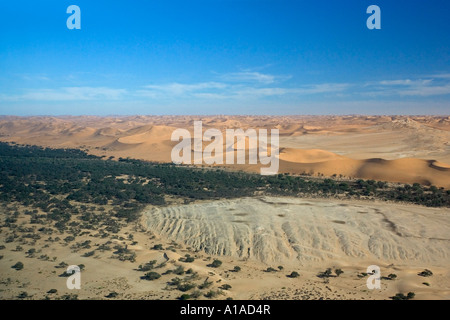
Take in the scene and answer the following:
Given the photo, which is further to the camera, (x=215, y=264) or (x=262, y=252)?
(x=262, y=252)

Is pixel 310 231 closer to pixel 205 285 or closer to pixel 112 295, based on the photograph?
pixel 205 285

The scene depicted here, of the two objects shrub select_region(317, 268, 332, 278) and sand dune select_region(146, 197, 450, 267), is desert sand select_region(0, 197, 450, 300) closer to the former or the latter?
sand dune select_region(146, 197, 450, 267)

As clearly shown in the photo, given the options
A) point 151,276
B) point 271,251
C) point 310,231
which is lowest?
point 271,251

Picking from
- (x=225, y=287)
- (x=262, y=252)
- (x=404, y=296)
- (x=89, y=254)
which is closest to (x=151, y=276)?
(x=225, y=287)

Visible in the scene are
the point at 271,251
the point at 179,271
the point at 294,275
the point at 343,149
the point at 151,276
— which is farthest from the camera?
the point at 343,149

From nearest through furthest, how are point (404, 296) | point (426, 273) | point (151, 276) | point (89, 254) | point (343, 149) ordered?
point (404, 296)
point (151, 276)
point (426, 273)
point (89, 254)
point (343, 149)

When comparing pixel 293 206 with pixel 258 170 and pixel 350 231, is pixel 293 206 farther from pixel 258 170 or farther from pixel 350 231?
pixel 258 170

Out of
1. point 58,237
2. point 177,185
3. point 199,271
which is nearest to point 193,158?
point 177,185

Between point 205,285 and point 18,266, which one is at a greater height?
point 18,266

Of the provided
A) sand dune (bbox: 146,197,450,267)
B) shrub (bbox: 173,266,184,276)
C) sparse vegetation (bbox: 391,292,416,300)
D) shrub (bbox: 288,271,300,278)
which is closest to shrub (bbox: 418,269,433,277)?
sand dune (bbox: 146,197,450,267)

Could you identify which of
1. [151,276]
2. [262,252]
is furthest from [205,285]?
[262,252]
